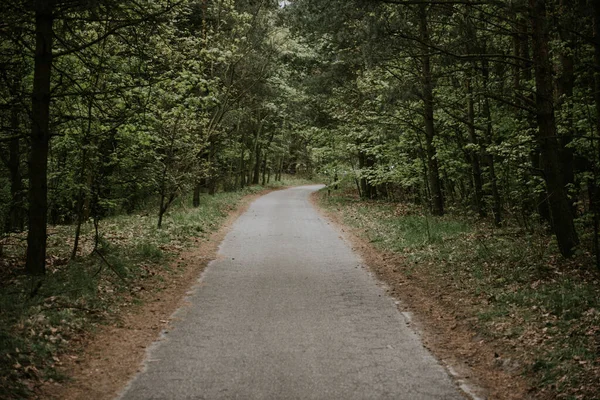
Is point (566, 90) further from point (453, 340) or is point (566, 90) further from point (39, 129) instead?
point (39, 129)

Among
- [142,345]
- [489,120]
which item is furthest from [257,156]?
[142,345]

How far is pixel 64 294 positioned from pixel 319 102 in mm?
20728

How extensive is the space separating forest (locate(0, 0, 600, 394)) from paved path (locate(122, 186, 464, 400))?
6.50 ft

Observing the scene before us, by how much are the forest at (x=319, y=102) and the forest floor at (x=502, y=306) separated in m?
0.40

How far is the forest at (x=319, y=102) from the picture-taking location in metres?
8.81

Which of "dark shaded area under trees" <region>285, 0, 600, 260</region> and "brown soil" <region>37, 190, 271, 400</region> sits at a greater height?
"dark shaded area under trees" <region>285, 0, 600, 260</region>

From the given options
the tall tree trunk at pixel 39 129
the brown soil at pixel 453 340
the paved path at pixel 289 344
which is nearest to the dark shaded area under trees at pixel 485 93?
the brown soil at pixel 453 340

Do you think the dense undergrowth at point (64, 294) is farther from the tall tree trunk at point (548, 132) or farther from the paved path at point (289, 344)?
the tall tree trunk at point (548, 132)

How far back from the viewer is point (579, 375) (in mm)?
5164

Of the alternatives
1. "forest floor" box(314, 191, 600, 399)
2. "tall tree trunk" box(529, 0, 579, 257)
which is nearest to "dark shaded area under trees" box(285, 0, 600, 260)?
"tall tree trunk" box(529, 0, 579, 257)

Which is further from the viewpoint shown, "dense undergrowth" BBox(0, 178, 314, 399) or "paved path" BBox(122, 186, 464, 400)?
"dense undergrowth" BBox(0, 178, 314, 399)

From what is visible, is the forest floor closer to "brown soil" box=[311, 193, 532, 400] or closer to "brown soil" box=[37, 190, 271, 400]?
"brown soil" box=[311, 193, 532, 400]

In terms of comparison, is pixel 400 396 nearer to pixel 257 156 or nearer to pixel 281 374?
pixel 281 374

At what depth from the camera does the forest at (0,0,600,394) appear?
8812mm
